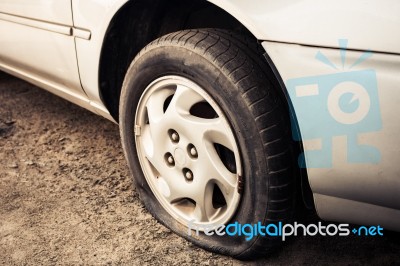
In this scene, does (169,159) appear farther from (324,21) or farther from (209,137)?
(324,21)

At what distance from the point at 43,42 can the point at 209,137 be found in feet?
3.38

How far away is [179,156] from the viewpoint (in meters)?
1.69

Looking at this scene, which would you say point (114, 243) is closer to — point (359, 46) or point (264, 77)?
point (264, 77)

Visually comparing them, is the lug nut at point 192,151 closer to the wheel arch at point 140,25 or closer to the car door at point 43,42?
the wheel arch at point 140,25

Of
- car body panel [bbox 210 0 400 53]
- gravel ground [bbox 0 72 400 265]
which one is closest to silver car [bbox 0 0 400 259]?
car body panel [bbox 210 0 400 53]

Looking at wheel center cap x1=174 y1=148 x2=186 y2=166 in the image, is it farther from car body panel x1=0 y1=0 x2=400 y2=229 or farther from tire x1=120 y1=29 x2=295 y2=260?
car body panel x1=0 y1=0 x2=400 y2=229

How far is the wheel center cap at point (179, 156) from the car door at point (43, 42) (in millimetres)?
659

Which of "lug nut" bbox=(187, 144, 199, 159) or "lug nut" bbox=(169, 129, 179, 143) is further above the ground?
"lug nut" bbox=(169, 129, 179, 143)

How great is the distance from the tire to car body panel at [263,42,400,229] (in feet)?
0.44

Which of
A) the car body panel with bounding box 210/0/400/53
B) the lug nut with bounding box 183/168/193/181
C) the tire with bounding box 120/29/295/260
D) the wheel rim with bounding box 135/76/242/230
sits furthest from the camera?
the lug nut with bounding box 183/168/193/181

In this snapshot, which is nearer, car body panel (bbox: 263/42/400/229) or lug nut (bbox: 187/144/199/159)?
car body panel (bbox: 263/42/400/229)

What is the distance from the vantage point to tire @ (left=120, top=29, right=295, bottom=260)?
1.46 metres

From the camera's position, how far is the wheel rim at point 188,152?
5.19 feet

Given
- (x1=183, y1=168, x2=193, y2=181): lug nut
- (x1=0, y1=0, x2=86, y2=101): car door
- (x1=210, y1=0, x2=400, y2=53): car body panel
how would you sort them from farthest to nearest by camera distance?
1. (x1=0, y1=0, x2=86, y2=101): car door
2. (x1=183, y1=168, x2=193, y2=181): lug nut
3. (x1=210, y1=0, x2=400, y2=53): car body panel
